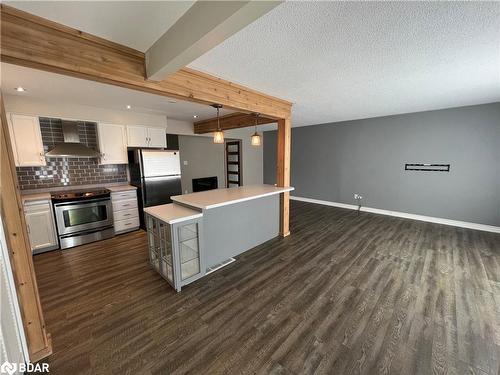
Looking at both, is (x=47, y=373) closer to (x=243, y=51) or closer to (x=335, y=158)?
(x=243, y=51)

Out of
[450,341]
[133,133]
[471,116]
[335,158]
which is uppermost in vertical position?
[471,116]

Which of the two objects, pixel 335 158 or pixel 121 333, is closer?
pixel 121 333

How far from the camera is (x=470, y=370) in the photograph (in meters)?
1.47

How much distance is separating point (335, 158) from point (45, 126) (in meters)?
6.66

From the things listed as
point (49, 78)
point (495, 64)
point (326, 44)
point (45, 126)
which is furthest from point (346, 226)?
point (45, 126)

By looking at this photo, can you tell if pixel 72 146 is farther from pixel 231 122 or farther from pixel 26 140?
pixel 231 122

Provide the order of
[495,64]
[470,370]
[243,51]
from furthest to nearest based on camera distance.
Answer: [495,64]
[243,51]
[470,370]

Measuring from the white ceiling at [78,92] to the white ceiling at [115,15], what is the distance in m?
1.26

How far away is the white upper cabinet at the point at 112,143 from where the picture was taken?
3.85m

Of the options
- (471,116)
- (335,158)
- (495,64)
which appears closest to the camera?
(495,64)

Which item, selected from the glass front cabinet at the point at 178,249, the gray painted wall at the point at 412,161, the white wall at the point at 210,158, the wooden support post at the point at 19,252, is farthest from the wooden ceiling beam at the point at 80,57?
the gray painted wall at the point at 412,161

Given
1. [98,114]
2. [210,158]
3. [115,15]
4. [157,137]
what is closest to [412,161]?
[210,158]

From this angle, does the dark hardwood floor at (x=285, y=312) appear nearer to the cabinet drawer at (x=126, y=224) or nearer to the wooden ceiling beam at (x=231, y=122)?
the cabinet drawer at (x=126, y=224)

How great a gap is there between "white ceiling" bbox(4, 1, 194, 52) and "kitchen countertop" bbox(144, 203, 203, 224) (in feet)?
5.66
